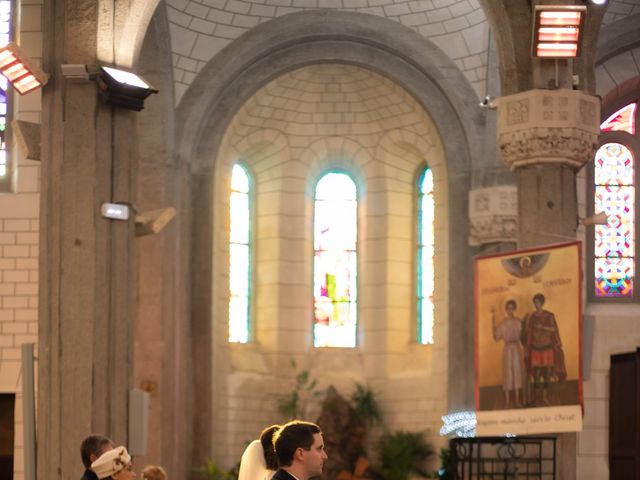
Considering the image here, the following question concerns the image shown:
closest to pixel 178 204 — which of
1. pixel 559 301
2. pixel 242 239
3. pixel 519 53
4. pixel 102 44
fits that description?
pixel 242 239

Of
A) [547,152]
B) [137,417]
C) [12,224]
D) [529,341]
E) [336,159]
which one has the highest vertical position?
[336,159]

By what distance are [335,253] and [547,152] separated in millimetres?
9533

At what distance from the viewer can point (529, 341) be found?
12.2 meters

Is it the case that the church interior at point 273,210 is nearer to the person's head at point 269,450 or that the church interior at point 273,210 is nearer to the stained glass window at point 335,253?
the stained glass window at point 335,253

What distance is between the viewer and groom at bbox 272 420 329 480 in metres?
6.69

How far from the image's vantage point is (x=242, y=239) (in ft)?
72.6

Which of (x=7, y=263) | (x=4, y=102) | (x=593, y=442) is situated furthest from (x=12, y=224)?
(x=593, y=442)

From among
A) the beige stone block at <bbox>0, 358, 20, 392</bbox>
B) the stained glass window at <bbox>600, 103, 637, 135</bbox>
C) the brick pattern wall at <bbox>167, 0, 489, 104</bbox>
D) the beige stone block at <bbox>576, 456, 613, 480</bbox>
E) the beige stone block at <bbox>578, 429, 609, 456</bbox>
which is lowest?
the beige stone block at <bbox>576, 456, 613, 480</bbox>

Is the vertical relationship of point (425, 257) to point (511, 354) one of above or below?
above

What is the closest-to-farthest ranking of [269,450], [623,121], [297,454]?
1. [297,454]
2. [269,450]
3. [623,121]

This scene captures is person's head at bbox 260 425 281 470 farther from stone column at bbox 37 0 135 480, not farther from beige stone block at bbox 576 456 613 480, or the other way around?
beige stone block at bbox 576 456 613 480

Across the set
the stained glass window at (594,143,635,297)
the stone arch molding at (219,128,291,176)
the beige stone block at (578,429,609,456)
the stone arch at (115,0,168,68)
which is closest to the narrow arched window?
the stained glass window at (594,143,635,297)

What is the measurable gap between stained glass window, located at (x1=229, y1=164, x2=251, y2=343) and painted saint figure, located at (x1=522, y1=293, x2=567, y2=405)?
10.00m

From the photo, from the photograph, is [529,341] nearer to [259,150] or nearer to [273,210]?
[273,210]
